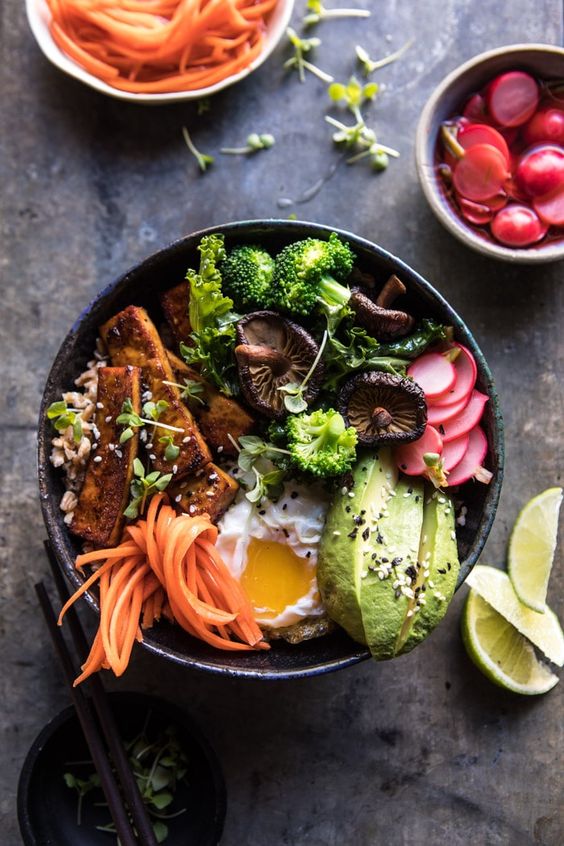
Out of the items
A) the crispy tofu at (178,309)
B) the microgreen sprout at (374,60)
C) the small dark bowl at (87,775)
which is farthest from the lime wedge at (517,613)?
the microgreen sprout at (374,60)

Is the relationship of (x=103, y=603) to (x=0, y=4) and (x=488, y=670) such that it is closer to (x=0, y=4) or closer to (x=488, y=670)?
(x=488, y=670)

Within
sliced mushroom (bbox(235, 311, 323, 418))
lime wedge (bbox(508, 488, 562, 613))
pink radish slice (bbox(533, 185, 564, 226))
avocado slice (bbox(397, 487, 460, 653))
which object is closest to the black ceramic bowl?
avocado slice (bbox(397, 487, 460, 653))

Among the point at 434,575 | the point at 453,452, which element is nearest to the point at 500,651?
the point at 434,575

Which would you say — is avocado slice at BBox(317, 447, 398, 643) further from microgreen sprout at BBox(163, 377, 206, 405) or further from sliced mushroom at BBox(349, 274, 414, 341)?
microgreen sprout at BBox(163, 377, 206, 405)

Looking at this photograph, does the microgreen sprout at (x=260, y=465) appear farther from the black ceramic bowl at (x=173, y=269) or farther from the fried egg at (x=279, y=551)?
the black ceramic bowl at (x=173, y=269)

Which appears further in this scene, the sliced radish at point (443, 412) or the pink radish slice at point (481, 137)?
the pink radish slice at point (481, 137)

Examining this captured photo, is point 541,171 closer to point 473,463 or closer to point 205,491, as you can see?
point 473,463

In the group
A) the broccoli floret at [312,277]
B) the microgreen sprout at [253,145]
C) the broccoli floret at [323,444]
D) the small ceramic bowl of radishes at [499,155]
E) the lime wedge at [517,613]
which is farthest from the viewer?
the microgreen sprout at [253,145]
